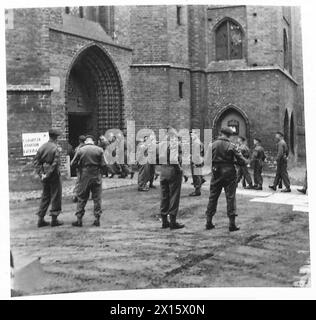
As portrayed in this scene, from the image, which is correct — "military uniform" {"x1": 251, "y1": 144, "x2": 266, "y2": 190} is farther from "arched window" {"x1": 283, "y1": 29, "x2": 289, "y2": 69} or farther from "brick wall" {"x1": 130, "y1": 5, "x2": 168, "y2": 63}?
"arched window" {"x1": 283, "y1": 29, "x2": 289, "y2": 69}

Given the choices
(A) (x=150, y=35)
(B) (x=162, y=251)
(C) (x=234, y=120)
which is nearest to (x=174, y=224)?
(B) (x=162, y=251)

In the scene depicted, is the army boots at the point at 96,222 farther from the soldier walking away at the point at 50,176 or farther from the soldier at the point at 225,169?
the soldier at the point at 225,169

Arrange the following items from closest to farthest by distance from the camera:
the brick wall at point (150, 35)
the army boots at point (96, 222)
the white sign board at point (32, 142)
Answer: the white sign board at point (32, 142), the army boots at point (96, 222), the brick wall at point (150, 35)

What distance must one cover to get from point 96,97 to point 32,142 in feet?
28.0

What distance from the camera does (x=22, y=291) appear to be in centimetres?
551

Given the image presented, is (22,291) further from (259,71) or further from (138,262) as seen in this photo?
(259,71)

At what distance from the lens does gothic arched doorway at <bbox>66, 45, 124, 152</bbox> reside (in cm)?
1595

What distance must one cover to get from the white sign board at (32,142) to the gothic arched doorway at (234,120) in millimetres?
9828

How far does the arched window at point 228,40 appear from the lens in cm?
1853

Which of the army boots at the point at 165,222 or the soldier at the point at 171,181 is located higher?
the soldier at the point at 171,181

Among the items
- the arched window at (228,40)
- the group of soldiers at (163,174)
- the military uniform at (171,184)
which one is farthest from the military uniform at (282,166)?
the arched window at (228,40)

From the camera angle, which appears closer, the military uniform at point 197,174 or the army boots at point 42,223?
Result: the army boots at point 42,223

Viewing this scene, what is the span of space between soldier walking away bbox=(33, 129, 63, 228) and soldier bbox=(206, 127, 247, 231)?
8.62ft
